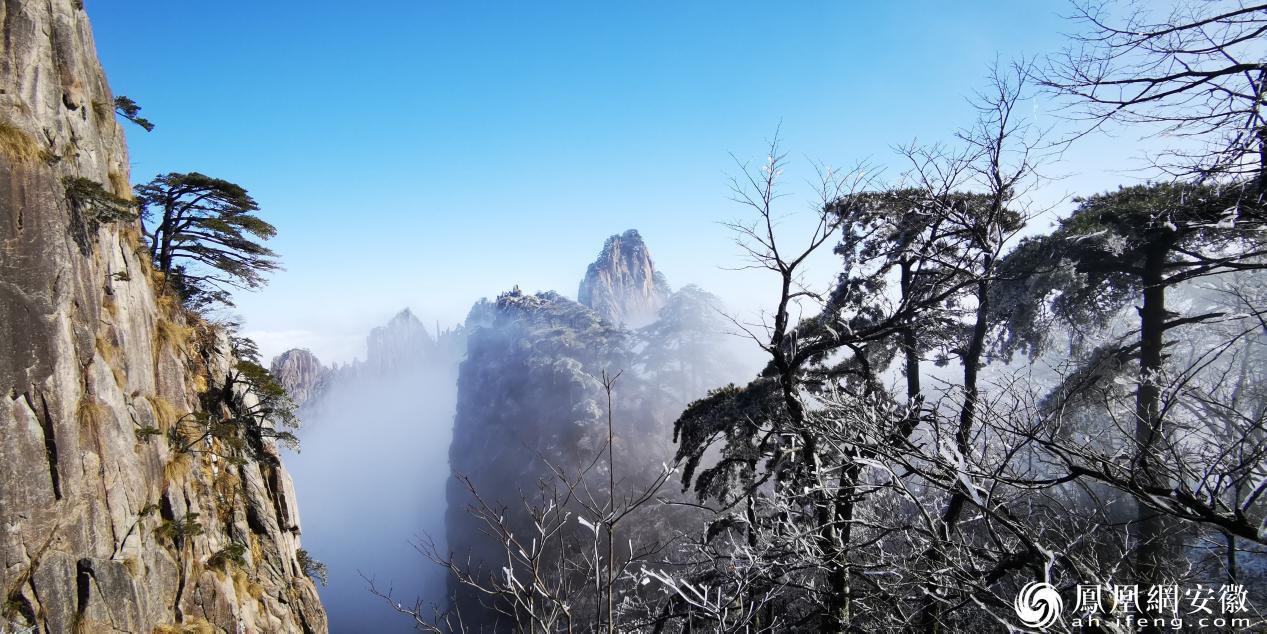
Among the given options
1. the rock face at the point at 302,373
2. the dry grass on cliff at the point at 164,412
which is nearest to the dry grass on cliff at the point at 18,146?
the dry grass on cliff at the point at 164,412

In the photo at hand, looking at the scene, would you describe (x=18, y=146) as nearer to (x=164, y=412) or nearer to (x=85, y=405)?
(x=85, y=405)

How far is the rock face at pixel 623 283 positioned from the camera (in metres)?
62.4

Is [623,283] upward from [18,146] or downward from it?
upward

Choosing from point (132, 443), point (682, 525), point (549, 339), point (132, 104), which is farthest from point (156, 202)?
point (549, 339)

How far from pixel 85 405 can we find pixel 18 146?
4.00 metres

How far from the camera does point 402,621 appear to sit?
3503 cm

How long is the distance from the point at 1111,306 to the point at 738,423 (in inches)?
313

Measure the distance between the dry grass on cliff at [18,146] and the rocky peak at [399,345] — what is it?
9550 cm

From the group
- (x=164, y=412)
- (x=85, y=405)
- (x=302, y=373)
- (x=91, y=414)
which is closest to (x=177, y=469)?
(x=164, y=412)

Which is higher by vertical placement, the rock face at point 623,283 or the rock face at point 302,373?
the rock face at point 623,283

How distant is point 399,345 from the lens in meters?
101

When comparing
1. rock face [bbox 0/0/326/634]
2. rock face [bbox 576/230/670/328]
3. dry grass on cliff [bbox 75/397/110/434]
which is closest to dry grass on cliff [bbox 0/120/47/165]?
rock face [bbox 0/0/326/634]

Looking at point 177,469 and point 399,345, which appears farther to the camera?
point 399,345

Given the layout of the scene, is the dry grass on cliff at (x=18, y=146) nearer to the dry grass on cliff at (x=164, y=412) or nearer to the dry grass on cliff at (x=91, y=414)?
the dry grass on cliff at (x=91, y=414)
